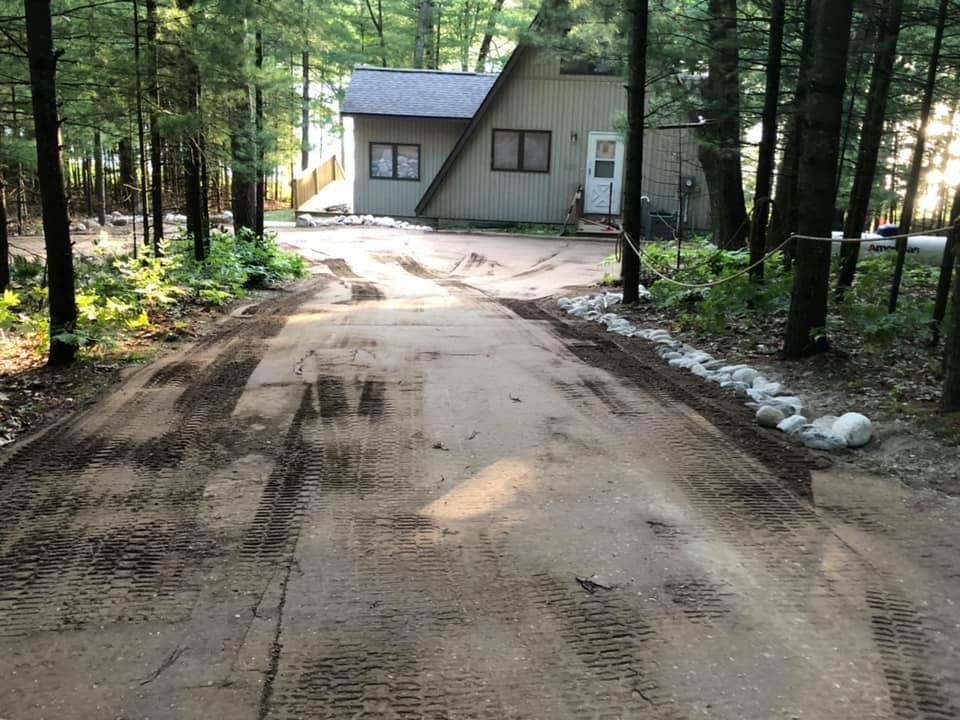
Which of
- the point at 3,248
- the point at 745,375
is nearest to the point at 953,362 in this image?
the point at 745,375

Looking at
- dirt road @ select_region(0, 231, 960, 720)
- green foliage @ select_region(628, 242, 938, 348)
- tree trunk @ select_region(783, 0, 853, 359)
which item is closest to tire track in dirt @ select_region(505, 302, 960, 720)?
dirt road @ select_region(0, 231, 960, 720)

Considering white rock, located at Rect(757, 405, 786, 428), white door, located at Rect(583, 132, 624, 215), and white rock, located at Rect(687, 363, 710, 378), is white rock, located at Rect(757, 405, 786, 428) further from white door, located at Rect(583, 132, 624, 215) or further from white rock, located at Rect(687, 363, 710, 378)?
white door, located at Rect(583, 132, 624, 215)

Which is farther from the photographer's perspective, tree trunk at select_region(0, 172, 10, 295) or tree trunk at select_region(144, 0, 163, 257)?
tree trunk at select_region(0, 172, 10, 295)

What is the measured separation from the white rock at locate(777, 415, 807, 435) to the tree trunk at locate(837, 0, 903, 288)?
543cm

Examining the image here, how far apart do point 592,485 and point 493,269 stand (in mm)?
14105

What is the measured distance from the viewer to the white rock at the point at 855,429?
17.8 ft

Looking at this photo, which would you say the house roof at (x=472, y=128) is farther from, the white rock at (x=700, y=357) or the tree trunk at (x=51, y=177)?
the tree trunk at (x=51, y=177)

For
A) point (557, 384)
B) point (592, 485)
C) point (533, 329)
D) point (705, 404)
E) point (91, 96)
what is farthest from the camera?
point (91, 96)

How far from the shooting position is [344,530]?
13.1 feet

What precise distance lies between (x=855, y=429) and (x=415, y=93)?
81.8ft

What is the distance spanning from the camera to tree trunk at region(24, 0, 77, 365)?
6.96 meters

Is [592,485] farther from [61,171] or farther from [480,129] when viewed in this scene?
[480,129]

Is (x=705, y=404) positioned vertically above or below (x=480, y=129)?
below

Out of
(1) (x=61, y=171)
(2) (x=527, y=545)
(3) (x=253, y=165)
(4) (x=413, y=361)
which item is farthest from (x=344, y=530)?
(3) (x=253, y=165)
